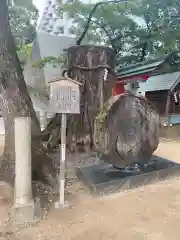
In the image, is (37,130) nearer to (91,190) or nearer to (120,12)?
(91,190)

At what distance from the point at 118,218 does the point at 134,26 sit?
11.4 meters

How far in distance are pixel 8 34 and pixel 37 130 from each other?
6.42 ft

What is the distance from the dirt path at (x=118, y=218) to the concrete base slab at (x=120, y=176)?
164 millimetres

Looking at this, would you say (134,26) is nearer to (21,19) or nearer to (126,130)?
(21,19)

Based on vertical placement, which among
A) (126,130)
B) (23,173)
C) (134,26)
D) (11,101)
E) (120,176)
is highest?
(134,26)

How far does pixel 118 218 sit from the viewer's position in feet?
11.0

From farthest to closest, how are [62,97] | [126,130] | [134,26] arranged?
[134,26] → [126,130] → [62,97]

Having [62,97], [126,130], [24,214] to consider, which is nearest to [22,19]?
[126,130]

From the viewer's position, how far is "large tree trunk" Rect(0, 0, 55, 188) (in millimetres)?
4340

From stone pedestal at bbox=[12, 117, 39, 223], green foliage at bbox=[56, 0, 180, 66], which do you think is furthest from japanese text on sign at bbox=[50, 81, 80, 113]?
green foliage at bbox=[56, 0, 180, 66]

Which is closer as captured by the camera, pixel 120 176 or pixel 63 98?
pixel 63 98

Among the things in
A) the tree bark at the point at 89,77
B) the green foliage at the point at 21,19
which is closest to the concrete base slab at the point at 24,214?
the tree bark at the point at 89,77

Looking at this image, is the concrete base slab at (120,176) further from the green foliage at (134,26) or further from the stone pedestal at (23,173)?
the green foliage at (134,26)

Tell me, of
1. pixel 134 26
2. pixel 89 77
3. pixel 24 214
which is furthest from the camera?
pixel 134 26
